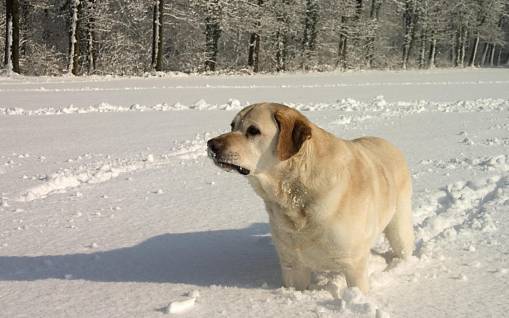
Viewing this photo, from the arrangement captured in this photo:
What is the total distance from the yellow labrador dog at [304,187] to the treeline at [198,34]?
24.4 meters

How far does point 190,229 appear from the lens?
15.1 ft

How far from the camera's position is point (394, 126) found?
10.4 m

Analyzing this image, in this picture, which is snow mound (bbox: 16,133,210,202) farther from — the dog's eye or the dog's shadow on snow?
the dog's eye

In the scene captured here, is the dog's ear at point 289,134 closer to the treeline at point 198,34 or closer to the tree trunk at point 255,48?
the treeline at point 198,34

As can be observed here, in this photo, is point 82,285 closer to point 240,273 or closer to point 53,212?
point 240,273

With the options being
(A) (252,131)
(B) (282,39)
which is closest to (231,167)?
(A) (252,131)

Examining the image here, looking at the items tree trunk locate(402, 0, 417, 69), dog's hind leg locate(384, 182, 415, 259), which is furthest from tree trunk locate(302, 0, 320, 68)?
dog's hind leg locate(384, 182, 415, 259)

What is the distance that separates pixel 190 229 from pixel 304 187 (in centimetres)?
185

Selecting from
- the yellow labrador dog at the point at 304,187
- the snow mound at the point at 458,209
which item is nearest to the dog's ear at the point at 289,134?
the yellow labrador dog at the point at 304,187

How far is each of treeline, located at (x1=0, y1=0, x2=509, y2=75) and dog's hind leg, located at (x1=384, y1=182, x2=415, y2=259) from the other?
80.0 ft

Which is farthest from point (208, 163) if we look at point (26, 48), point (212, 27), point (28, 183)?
point (26, 48)

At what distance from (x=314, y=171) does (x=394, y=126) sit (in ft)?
25.5

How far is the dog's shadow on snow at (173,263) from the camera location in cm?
355

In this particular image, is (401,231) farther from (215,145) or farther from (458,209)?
(215,145)
